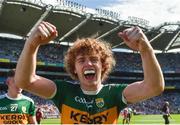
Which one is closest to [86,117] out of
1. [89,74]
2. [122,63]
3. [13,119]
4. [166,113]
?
[89,74]

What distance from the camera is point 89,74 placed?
12.0 ft

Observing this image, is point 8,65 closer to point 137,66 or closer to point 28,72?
point 137,66

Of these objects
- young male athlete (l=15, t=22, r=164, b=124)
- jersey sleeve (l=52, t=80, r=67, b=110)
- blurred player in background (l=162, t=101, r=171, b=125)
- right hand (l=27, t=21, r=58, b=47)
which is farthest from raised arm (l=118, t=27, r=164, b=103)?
blurred player in background (l=162, t=101, r=171, b=125)

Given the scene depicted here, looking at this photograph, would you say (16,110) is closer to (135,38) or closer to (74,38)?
(135,38)

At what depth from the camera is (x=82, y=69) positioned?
371 cm

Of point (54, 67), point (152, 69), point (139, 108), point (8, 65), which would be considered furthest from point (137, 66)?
point (152, 69)

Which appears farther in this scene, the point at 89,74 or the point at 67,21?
the point at 67,21

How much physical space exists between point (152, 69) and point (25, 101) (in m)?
5.20

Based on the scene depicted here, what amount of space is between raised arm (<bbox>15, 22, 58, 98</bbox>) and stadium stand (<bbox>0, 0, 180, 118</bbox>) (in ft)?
127

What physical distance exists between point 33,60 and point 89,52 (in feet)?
2.09

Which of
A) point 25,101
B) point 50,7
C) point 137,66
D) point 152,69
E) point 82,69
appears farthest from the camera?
point 137,66

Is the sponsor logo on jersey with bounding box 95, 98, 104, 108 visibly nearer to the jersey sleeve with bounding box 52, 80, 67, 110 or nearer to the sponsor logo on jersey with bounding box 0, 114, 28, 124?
the jersey sleeve with bounding box 52, 80, 67, 110

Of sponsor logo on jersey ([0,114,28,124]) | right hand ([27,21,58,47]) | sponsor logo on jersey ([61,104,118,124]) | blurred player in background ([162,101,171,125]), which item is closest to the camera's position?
right hand ([27,21,58,47])

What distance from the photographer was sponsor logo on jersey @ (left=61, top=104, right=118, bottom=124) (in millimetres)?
3797
